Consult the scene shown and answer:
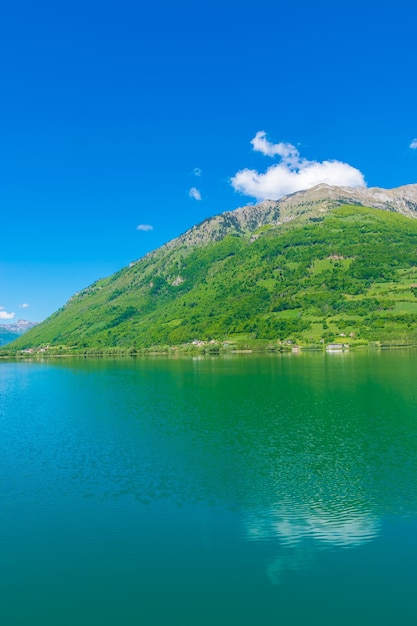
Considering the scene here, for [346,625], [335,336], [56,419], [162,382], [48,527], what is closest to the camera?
[346,625]

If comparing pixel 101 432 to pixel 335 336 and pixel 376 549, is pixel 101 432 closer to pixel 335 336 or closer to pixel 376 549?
pixel 376 549

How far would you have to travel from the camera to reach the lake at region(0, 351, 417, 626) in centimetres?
1786

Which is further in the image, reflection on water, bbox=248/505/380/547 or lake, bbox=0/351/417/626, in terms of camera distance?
reflection on water, bbox=248/505/380/547

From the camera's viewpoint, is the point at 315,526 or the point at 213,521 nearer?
the point at 315,526

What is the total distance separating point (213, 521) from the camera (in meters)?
25.0

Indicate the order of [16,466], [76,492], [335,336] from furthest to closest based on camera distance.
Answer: [335,336] < [16,466] < [76,492]

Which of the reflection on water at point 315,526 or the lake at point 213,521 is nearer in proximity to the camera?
the lake at point 213,521

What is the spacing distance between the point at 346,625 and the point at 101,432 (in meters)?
37.8

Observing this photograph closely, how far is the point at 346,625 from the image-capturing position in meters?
16.3

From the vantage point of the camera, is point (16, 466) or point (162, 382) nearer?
point (16, 466)

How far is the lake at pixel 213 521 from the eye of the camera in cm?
1786

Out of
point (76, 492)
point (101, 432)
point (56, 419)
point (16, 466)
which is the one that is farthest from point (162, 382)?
point (76, 492)

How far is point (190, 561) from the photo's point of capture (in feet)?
68.8

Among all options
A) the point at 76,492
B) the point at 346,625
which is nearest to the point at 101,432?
the point at 76,492
